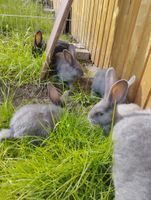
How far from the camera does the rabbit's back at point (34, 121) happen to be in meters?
2.62

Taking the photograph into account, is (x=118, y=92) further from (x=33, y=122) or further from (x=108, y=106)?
(x=33, y=122)

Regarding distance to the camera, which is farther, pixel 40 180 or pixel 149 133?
pixel 40 180

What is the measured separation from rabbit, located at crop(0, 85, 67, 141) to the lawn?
2.3 inches

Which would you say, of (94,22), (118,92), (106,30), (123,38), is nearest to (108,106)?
(118,92)

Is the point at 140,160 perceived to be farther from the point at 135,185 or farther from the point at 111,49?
the point at 111,49

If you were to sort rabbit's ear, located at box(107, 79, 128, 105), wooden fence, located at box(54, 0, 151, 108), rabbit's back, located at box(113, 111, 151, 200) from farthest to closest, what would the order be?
wooden fence, located at box(54, 0, 151, 108) → rabbit's ear, located at box(107, 79, 128, 105) → rabbit's back, located at box(113, 111, 151, 200)

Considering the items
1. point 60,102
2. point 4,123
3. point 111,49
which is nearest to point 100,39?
point 111,49

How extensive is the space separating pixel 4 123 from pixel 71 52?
131 centimetres

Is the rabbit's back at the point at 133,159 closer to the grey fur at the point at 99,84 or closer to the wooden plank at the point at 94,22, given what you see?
the grey fur at the point at 99,84

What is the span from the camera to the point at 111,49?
137 inches

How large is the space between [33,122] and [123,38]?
135 centimetres

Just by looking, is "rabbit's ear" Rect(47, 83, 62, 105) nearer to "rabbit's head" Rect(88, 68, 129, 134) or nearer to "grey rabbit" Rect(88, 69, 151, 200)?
"rabbit's head" Rect(88, 68, 129, 134)

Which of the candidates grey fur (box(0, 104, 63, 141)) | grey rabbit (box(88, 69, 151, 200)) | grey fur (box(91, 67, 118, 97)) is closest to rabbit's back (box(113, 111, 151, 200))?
grey rabbit (box(88, 69, 151, 200))

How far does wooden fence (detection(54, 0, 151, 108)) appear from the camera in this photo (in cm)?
272
